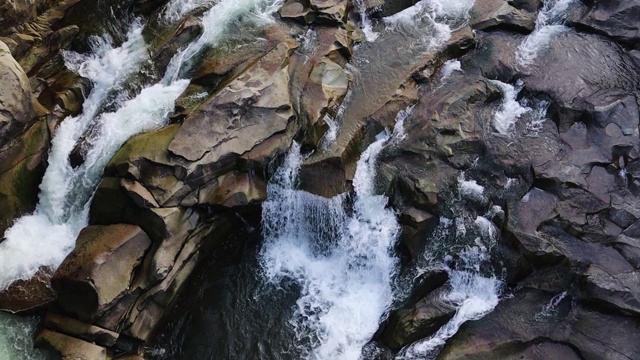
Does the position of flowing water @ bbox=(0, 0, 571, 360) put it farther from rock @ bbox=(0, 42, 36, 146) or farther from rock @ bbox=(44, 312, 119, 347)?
rock @ bbox=(0, 42, 36, 146)

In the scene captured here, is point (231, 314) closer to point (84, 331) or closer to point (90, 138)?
point (84, 331)

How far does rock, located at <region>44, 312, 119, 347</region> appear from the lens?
836 centimetres

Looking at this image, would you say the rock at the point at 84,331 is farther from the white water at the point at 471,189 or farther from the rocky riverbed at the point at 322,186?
the white water at the point at 471,189

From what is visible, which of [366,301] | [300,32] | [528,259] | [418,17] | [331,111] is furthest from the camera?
[418,17]

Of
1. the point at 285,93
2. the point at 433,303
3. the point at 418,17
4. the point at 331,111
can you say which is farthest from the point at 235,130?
the point at 418,17

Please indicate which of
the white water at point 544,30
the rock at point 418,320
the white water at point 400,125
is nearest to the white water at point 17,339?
the rock at point 418,320

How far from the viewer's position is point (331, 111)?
400 inches

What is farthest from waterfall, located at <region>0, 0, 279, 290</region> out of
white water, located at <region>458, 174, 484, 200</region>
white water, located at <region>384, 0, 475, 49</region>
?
white water, located at <region>458, 174, 484, 200</region>

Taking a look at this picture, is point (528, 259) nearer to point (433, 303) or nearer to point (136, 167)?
point (433, 303)

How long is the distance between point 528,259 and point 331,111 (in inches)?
167

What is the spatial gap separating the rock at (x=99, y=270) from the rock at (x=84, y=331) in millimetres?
147

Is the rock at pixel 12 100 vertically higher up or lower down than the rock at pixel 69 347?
higher up

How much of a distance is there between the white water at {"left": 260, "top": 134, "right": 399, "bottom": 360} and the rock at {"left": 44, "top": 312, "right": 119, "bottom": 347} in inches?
109

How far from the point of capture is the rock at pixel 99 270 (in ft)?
27.2
